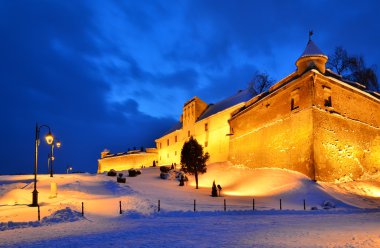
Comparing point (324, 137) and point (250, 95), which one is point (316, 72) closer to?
point (324, 137)

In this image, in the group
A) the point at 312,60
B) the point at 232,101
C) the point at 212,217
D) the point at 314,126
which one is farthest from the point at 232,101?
the point at 212,217

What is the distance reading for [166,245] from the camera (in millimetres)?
8273

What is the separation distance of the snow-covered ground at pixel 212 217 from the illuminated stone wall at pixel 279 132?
1.45 m

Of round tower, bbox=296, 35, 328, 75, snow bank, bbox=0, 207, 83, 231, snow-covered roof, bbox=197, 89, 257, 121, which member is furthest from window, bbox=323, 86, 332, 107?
snow bank, bbox=0, 207, 83, 231

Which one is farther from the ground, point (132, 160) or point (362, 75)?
point (362, 75)

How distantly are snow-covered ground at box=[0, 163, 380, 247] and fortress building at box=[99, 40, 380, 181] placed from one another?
153 centimetres

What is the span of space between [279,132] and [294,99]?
3.44 meters

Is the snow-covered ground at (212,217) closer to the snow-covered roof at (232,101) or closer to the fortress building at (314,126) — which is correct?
the fortress building at (314,126)

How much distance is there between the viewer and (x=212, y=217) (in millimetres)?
15242

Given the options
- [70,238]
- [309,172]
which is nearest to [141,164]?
[309,172]

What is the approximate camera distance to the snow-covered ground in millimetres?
9133

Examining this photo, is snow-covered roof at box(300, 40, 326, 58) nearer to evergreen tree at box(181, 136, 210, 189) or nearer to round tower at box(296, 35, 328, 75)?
round tower at box(296, 35, 328, 75)

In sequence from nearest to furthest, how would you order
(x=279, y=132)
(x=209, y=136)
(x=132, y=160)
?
(x=279, y=132) → (x=209, y=136) → (x=132, y=160)

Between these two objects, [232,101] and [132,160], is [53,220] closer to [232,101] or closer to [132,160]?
[232,101]
